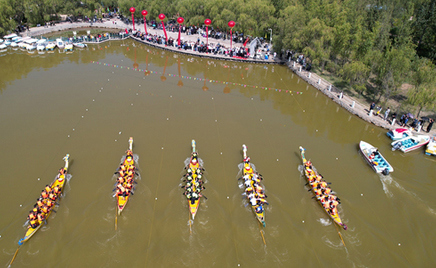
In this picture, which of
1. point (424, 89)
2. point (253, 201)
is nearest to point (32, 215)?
point (253, 201)

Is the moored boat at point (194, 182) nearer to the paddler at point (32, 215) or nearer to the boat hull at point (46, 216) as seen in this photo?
the boat hull at point (46, 216)

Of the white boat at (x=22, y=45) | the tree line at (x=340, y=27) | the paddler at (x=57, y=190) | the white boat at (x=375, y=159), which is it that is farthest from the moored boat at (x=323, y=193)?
the white boat at (x=22, y=45)

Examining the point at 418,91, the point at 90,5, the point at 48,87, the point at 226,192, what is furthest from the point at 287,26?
the point at 90,5

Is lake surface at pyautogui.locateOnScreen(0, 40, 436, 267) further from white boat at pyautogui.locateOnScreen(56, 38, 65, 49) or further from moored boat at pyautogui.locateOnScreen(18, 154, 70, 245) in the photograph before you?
white boat at pyautogui.locateOnScreen(56, 38, 65, 49)

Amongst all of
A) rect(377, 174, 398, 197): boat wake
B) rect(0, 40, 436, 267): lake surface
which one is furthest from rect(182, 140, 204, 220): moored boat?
rect(377, 174, 398, 197): boat wake

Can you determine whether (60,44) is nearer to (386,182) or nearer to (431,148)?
(386,182)

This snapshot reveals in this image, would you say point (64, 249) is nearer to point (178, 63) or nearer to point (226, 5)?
point (178, 63)
